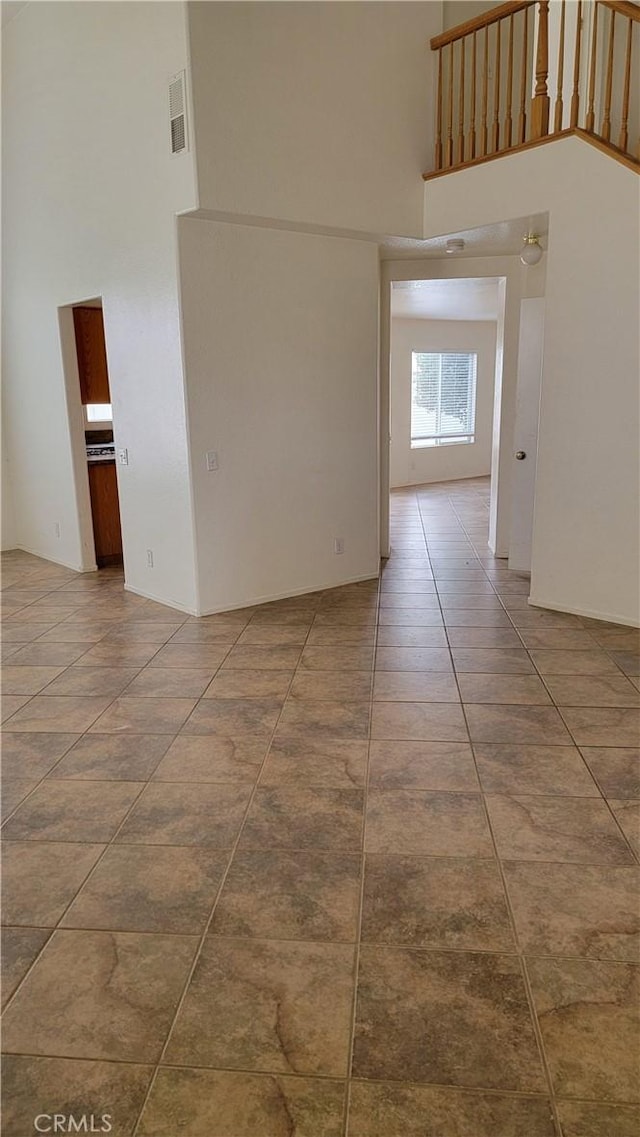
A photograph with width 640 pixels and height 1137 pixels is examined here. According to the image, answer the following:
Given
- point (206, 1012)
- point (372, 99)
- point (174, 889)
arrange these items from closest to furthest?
point (206, 1012)
point (174, 889)
point (372, 99)

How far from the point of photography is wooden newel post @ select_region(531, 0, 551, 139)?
14.9ft

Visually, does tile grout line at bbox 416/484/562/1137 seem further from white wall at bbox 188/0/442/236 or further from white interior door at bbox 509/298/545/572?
white wall at bbox 188/0/442/236

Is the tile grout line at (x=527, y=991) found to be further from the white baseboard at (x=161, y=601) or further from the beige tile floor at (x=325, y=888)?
the white baseboard at (x=161, y=601)

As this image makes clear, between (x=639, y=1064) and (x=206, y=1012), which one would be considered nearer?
(x=639, y=1064)

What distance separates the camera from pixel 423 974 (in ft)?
6.43

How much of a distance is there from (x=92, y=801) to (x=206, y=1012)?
1.19 meters

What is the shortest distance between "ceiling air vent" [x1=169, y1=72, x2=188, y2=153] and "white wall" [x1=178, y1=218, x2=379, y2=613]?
42cm

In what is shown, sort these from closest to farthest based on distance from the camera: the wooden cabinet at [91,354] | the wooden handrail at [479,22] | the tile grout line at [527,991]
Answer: the tile grout line at [527,991], the wooden handrail at [479,22], the wooden cabinet at [91,354]

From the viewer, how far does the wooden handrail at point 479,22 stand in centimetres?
469

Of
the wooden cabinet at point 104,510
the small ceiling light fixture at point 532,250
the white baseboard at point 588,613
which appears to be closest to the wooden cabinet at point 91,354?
the wooden cabinet at point 104,510

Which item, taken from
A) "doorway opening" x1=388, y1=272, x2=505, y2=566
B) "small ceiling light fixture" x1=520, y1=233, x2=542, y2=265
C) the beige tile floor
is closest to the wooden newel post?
"small ceiling light fixture" x1=520, y1=233, x2=542, y2=265

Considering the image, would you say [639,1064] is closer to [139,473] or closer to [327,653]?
[327,653]

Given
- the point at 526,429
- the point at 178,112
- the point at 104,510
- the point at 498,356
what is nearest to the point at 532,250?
the point at 526,429

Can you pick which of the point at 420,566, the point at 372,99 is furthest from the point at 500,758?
the point at 372,99
